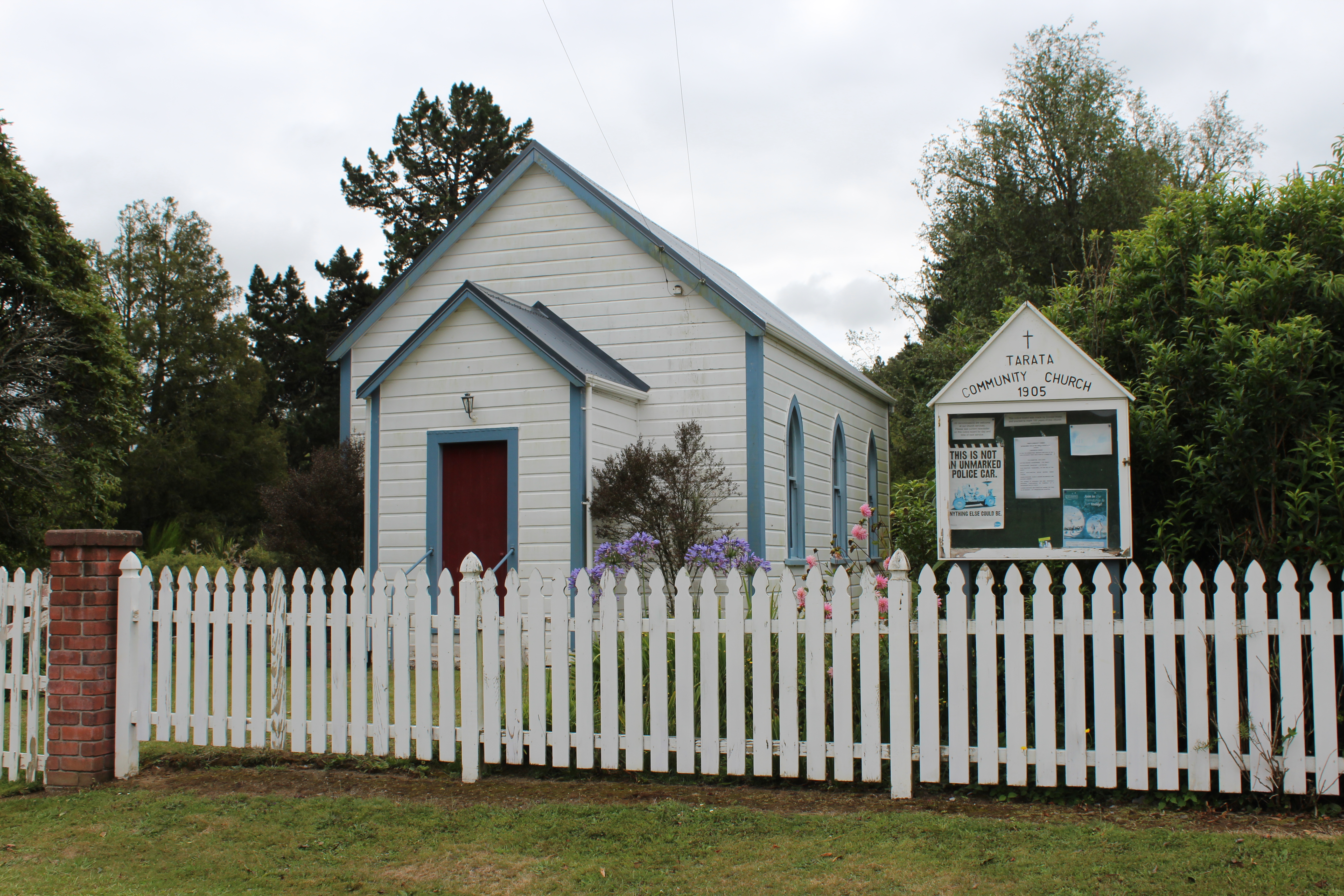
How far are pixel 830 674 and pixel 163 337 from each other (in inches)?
1609

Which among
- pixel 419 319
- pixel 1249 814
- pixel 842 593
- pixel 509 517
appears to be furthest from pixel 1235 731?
pixel 419 319

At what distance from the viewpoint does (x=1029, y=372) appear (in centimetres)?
633

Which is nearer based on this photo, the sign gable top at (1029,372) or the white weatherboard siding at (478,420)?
the sign gable top at (1029,372)

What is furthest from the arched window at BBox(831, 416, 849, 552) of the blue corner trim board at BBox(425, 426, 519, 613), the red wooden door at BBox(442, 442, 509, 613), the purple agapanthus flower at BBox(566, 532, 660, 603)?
the blue corner trim board at BBox(425, 426, 519, 613)

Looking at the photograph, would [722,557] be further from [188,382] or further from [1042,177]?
[188,382]

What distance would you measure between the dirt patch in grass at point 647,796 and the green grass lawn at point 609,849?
1.1 inches

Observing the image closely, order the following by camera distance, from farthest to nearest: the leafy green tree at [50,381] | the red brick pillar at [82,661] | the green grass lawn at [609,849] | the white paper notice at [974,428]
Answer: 1. the leafy green tree at [50,381]
2. the red brick pillar at [82,661]
3. the white paper notice at [974,428]
4. the green grass lawn at [609,849]

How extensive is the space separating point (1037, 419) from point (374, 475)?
8529 millimetres

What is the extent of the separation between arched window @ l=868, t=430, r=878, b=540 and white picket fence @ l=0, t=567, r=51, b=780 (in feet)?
49.1

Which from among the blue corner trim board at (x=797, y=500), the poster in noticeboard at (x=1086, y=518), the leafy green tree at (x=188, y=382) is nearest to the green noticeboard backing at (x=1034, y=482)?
the poster in noticeboard at (x=1086, y=518)

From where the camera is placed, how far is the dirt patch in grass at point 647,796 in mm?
5156

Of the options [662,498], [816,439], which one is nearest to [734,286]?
[816,439]

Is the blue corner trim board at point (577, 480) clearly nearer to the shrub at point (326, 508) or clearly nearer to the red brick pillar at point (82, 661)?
the shrub at point (326, 508)

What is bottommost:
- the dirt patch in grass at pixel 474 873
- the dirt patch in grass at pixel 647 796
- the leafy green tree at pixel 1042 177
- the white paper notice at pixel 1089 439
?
the dirt patch in grass at pixel 474 873
